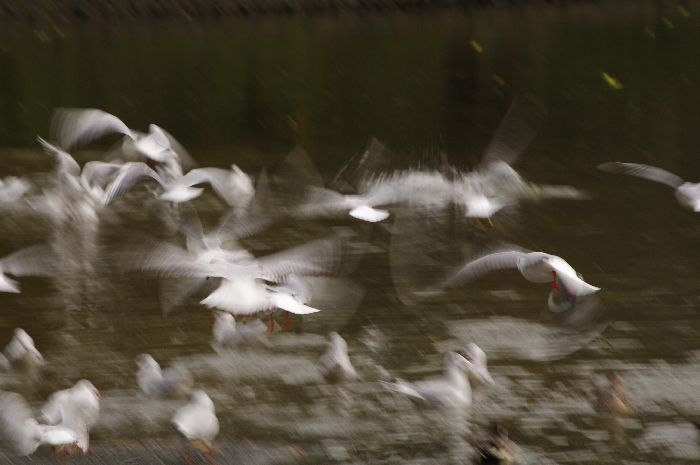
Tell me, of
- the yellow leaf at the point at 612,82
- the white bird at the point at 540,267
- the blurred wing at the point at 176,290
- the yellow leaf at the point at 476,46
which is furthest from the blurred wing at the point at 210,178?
the yellow leaf at the point at 476,46

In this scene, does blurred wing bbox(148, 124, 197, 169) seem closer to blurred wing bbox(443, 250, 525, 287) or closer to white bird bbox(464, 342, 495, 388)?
blurred wing bbox(443, 250, 525, 287)

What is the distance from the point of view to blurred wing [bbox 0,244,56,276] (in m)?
13.3

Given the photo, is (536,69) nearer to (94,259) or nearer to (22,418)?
(94,259)

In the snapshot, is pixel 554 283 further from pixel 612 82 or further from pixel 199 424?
pixel 612 82

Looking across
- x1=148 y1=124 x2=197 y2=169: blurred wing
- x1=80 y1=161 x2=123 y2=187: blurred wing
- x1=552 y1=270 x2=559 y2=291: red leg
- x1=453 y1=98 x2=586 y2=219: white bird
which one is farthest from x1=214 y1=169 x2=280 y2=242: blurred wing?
x1=552 y1=270 x2=559 y2=291: red leg

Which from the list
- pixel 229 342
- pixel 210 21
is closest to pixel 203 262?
pixel 229 342

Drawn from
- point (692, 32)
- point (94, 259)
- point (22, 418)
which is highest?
point (692, 32)

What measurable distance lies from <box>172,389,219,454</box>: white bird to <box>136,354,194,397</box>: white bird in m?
1.02

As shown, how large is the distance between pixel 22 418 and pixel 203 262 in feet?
8.28

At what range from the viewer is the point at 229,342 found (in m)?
10.6

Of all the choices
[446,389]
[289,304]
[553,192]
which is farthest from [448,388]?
[553,192]

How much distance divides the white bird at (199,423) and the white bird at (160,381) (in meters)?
1.02

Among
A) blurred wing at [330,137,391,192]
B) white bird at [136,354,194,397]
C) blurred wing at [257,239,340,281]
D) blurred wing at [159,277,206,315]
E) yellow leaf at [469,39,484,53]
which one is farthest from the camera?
yellow leaf at [469,39,484,53]

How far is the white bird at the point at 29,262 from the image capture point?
13.2 m
